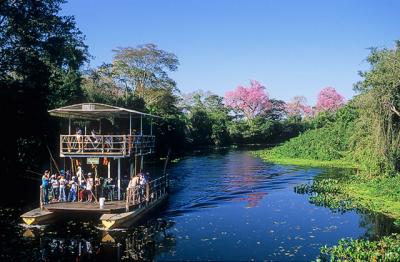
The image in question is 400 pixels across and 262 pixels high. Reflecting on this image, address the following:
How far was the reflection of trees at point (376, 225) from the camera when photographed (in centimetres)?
2211

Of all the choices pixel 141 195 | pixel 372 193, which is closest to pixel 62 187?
pixel 141 195

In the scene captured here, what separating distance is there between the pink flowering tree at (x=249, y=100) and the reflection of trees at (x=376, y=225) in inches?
3316

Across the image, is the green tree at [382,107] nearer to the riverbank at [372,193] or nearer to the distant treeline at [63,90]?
the riverbank at [372,193]

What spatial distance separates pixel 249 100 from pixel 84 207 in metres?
89.5

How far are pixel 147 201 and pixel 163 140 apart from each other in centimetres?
4244

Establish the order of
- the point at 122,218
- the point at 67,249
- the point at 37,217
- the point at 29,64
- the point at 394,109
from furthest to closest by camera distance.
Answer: the point at 29,64 → the point at 394,109 → the point at 37,217 → the point at 122,218 → the point at 67,249

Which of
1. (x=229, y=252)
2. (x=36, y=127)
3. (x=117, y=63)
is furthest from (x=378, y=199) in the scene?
(x=117, y=63)

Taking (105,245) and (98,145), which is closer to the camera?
(105,245)

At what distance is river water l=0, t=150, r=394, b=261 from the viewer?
19.2 m

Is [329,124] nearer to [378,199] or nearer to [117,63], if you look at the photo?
[117,63]

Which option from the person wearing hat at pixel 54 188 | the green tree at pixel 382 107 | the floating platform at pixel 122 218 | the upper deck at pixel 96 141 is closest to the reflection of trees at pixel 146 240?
the floating platform at pixel 122 218

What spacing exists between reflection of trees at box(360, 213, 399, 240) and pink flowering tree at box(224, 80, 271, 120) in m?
84.2

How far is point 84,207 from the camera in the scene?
23.7 metres

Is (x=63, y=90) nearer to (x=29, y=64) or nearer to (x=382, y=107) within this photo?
(x=29, y=64)
